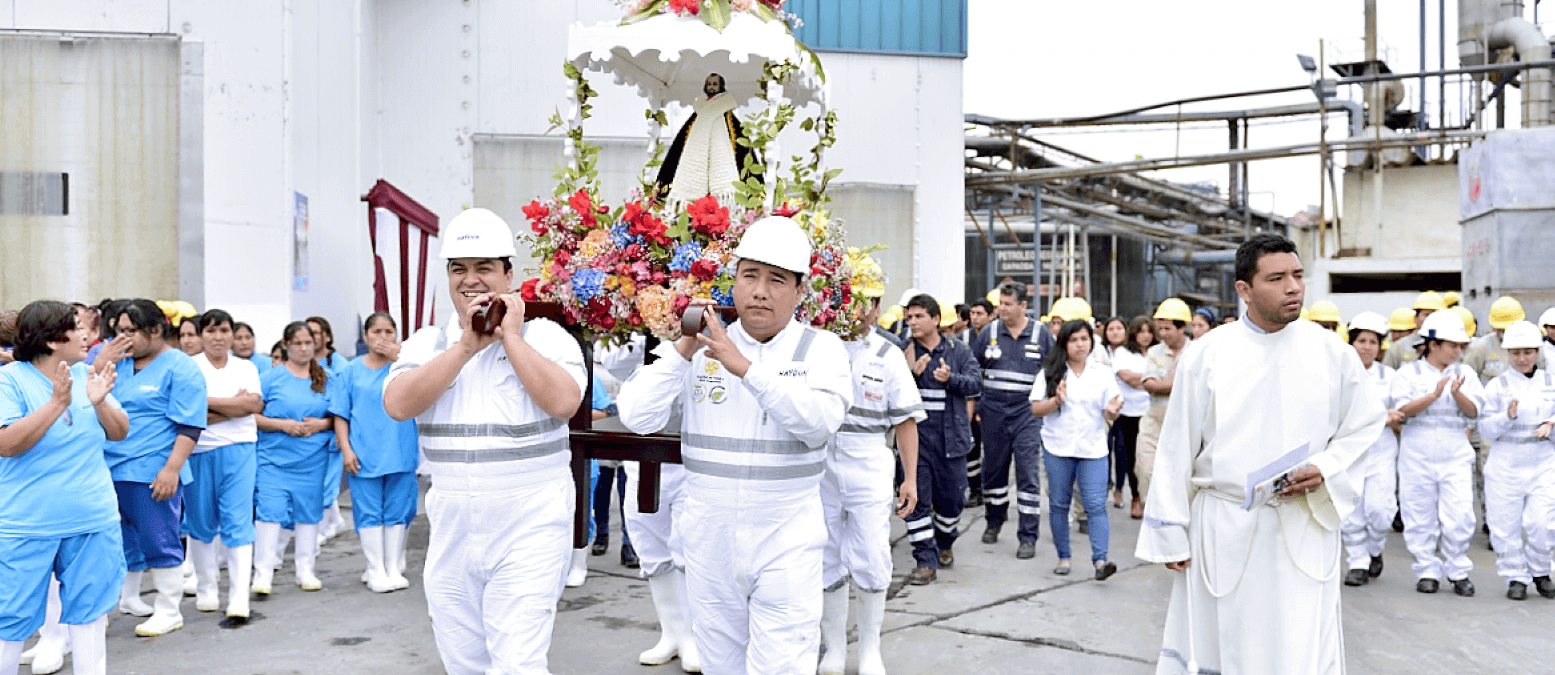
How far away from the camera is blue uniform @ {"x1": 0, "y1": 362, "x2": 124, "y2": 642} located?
4.38 metres

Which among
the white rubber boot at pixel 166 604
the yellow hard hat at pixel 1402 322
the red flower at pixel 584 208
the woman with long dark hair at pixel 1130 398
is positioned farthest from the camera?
the woman with long dark hair at pixel 1130 398

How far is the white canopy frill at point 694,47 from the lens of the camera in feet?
18.3

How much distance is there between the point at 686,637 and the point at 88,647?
255 centimetres

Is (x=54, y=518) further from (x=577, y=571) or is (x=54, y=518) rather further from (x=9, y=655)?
(x=577, y=571)

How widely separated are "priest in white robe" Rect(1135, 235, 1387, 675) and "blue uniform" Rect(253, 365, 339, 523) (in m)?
5.26

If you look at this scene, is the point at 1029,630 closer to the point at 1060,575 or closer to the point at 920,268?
the point at 1060,575

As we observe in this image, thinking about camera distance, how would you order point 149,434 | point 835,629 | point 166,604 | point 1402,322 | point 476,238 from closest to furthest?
point 476,238 → point 835,629 → point 149,434 → point 166,604 → point 1402,322

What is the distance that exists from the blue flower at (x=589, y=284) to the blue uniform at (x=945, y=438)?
3358 mm

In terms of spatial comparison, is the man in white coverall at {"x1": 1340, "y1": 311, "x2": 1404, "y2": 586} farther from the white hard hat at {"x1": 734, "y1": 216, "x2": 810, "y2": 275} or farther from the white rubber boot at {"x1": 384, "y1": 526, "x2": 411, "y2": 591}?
the white rubber boot at {"x1": 384, "y1": 526, "x2": 411, "y2": 591}

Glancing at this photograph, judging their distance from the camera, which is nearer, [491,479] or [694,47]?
[491,479]

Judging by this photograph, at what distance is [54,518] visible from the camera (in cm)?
446

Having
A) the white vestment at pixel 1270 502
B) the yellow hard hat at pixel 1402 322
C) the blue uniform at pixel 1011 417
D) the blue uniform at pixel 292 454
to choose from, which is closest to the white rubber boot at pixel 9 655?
the blue uniform at pixel 292 454

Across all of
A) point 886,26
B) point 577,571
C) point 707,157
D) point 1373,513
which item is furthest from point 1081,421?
point 886,26

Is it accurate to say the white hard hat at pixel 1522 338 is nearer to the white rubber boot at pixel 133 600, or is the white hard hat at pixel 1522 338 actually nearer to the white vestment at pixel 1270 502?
the white vestment at pixel 1270 502
